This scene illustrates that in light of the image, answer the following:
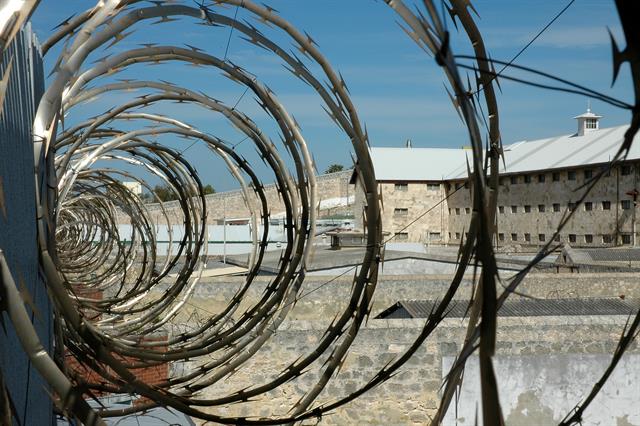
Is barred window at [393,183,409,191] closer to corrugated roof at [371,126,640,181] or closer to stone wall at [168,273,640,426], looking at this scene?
corrugated roof at [371,126,640,181]

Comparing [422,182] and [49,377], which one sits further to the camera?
[422,182]

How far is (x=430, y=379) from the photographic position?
30.6 feet

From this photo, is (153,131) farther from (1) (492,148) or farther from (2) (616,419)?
(2) (616,419)

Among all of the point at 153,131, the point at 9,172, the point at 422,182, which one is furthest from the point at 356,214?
the point at 9,172

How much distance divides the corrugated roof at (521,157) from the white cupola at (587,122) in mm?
341

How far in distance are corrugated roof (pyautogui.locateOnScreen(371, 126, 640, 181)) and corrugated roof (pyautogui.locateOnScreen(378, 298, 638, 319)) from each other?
21.3 meters

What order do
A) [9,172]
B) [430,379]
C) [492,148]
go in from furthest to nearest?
[430,379], [9,172], [492,148]

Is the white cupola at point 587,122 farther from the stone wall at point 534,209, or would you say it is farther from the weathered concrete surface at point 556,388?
the weathered concrete surface at point 556,388

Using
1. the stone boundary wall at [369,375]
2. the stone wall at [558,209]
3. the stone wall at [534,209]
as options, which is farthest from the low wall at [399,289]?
the stone wall at [558,209]

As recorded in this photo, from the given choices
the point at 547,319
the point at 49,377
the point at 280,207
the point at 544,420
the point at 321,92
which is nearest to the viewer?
the point at 49,377

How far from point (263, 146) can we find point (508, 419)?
14.1ft

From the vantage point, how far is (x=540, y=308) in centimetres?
1292

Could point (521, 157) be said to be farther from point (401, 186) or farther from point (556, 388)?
point (556, 388)

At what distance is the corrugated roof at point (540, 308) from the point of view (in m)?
12.5
